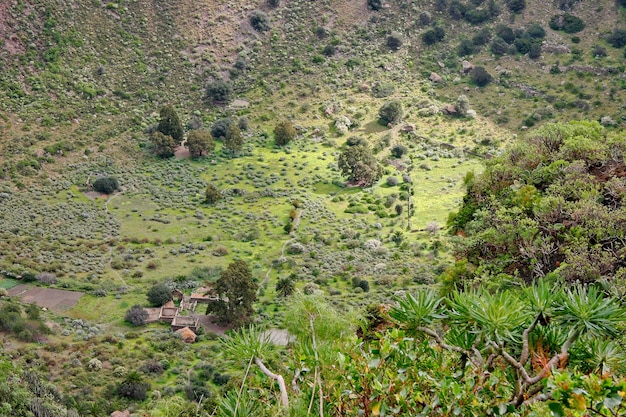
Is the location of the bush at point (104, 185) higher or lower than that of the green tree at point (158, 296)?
higher

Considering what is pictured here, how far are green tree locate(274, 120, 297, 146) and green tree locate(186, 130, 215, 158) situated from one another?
24.1 ft

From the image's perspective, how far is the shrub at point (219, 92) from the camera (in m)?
83.8

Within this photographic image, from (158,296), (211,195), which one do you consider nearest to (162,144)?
(211,195)

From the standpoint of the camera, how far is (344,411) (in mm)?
13984

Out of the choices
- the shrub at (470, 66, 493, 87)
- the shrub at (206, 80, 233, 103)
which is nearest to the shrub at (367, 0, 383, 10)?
the shrub at (470, 66, 493, 87)

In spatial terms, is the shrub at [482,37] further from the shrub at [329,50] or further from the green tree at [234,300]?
the green tree at [234,300]

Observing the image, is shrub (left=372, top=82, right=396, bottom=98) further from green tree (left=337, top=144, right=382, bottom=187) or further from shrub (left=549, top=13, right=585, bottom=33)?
→ shrub (left=549, top=13, right=585, bottom=33)

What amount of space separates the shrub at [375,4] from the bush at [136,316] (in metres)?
62.3

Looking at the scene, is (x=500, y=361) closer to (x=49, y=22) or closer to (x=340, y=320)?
(x=340, y=320)

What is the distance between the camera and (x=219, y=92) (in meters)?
83.9

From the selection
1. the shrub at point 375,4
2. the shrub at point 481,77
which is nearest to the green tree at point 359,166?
the shrub at point 481,77

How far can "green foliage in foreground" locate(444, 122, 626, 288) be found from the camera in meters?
31.0

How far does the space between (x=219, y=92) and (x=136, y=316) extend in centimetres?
4085

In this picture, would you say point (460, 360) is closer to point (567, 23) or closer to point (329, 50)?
point (329, 50)
